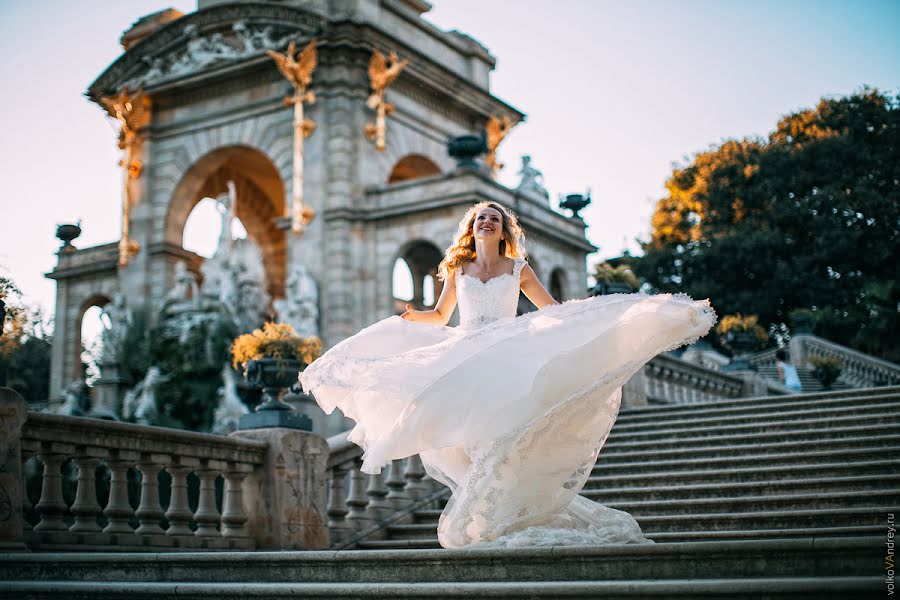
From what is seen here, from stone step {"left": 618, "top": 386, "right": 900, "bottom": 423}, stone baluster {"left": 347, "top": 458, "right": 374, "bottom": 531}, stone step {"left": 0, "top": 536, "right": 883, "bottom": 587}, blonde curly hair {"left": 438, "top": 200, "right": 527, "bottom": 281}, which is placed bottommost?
stone step {"left": 0, "top": 536, "right": 883, "bottom": 587}

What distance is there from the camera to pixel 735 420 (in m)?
13.3

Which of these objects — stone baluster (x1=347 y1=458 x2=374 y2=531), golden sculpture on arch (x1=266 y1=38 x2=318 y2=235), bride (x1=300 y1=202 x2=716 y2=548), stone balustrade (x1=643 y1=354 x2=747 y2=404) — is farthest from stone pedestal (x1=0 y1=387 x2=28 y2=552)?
golden sculpture on arch (x1=266 y1=38 x2=318 y2=235)

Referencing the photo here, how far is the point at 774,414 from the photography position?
43.0 feet

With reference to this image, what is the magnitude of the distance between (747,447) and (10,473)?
735 cm

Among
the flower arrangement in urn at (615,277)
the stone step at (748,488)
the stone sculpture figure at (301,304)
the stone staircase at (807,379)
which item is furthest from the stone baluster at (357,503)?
the stone staircase at (807,379)

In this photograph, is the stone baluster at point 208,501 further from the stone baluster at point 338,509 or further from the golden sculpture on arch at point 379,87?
the golden sculpture on arch at point 379,87

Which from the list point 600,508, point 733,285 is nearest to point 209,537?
point 600,508

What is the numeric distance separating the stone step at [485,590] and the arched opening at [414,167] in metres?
23.9

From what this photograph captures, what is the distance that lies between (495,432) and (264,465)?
4.63 meters

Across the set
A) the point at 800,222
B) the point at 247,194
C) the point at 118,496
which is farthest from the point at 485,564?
the point at 800,222

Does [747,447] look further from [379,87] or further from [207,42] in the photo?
[207,42]

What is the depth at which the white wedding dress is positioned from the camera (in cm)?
636

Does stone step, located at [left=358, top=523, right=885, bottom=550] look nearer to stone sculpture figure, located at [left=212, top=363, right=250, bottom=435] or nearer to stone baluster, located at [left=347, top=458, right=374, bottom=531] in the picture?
stone baluster, located at [left=347, top=458, right=374, bottom=531]

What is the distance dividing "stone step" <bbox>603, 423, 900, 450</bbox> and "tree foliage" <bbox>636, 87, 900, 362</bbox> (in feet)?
79.1
